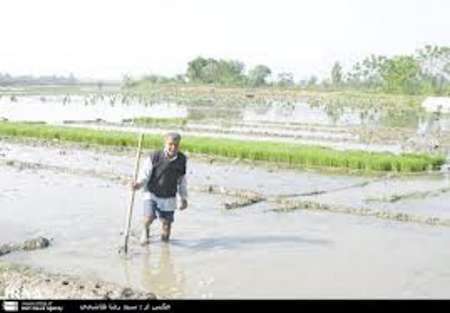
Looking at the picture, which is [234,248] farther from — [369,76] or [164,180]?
[369,76]

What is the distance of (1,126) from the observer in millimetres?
22234

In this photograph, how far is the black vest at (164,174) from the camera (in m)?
6.98

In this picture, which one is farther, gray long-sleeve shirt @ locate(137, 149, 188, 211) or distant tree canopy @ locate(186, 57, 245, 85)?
distant tree canopy @ locate(186, 57, 245, 85)

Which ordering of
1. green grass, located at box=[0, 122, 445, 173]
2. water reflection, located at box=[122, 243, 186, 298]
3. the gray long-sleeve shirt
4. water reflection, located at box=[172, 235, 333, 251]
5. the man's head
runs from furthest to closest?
1. green grass, located at box=[0, 122, 445, 173]
2. water reflection, located at box=[172, 235, 333, 251]
3. the gray long-sleeve shirt
4. the man's head
5. water reflection, located at box=[122, 243, 186, 298]

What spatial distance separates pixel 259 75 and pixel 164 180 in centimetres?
6825

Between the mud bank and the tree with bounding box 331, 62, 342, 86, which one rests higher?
the tree with bounding box 331, 62, 342, 86

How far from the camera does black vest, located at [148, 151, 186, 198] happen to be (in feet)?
22.9

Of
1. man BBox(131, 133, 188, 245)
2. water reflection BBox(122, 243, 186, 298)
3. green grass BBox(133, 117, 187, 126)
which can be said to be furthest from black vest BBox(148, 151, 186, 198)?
green grass BBox(133, 117, 187, 126)

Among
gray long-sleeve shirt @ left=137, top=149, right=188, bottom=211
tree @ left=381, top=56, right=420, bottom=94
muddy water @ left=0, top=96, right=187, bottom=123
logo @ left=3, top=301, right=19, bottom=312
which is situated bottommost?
muddy water @ left=0, top=96, right=187, bottom=123

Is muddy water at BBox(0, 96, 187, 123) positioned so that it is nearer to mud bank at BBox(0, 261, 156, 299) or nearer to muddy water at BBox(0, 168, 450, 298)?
muddy water at BBox(0, 168, 450, 298)

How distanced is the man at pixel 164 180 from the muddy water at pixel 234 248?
42 cm

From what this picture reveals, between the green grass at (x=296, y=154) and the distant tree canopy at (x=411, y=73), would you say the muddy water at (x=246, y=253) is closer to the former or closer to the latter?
the green grass at (x=296, y=154)

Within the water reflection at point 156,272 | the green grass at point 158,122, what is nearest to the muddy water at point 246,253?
the water reflection at point 156,272

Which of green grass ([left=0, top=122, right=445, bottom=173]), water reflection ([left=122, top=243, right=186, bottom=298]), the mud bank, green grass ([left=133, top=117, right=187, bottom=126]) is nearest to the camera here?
the mud bank
